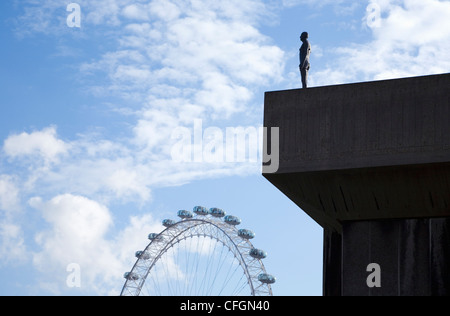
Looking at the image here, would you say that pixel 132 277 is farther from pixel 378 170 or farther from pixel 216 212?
pixel 378 170

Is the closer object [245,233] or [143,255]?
[245,233]

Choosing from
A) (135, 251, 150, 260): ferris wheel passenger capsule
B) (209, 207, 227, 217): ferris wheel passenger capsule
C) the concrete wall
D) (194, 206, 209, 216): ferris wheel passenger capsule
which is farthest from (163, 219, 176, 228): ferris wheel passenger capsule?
the concrete wall

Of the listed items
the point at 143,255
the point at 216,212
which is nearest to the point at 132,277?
the point at 143,255

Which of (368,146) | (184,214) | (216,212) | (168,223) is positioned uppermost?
(216,212)

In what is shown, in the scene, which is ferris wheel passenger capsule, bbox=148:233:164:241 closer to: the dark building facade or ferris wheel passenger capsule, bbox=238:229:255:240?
ferris wheel passenger capsule, bbox=238:229:255:240

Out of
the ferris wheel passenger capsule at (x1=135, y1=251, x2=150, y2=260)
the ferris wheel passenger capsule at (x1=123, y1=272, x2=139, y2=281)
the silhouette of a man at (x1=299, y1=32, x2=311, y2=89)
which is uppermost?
the ferris wheel passenger capsule at (x1=135, y1=251, x2=150, y2=260)

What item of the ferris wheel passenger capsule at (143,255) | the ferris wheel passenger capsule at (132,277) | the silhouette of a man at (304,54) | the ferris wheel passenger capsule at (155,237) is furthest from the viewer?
the ferris wheel passenger capsule at (132,277)

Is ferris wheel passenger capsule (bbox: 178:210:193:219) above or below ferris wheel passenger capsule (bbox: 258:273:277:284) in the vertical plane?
above

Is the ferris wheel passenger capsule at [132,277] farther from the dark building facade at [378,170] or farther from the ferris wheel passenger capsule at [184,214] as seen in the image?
the dark building facade at [378,170]

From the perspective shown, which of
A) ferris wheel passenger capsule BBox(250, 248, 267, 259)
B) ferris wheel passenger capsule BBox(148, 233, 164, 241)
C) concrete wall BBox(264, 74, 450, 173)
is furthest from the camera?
ferris wheel passenger capsule BBox(148, 233, 164, 241)

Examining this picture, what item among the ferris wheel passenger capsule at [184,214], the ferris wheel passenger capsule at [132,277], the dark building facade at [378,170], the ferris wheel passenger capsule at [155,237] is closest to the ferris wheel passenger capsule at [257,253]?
the ferris wheel passenger capsule at [184,214]
